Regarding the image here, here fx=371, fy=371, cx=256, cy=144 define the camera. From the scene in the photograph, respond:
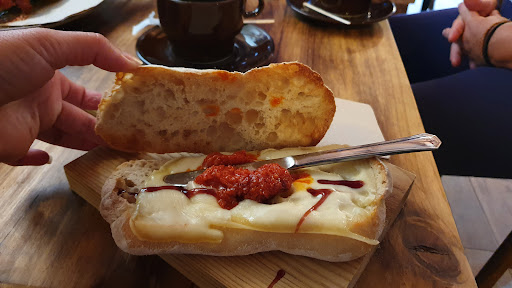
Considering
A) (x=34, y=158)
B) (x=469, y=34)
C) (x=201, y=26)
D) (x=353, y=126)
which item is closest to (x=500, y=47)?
(x=469, y=34)

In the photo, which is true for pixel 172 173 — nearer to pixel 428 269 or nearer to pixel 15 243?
pixel 15 243

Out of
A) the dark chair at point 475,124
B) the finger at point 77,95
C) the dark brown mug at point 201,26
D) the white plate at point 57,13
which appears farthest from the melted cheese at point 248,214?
the white plate at point 57,13

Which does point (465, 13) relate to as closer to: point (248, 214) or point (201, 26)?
point (201, 26)

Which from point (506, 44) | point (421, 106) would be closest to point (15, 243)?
point (421, 106)

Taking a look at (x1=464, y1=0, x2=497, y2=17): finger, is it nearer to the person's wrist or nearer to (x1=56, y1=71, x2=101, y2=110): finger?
the person's wrist

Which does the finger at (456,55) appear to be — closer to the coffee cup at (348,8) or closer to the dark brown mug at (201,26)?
the coffee cup at (348,8)

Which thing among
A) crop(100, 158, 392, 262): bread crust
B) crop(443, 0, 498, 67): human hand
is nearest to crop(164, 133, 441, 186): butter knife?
crop(100, 158, 392, 262): bread crust
